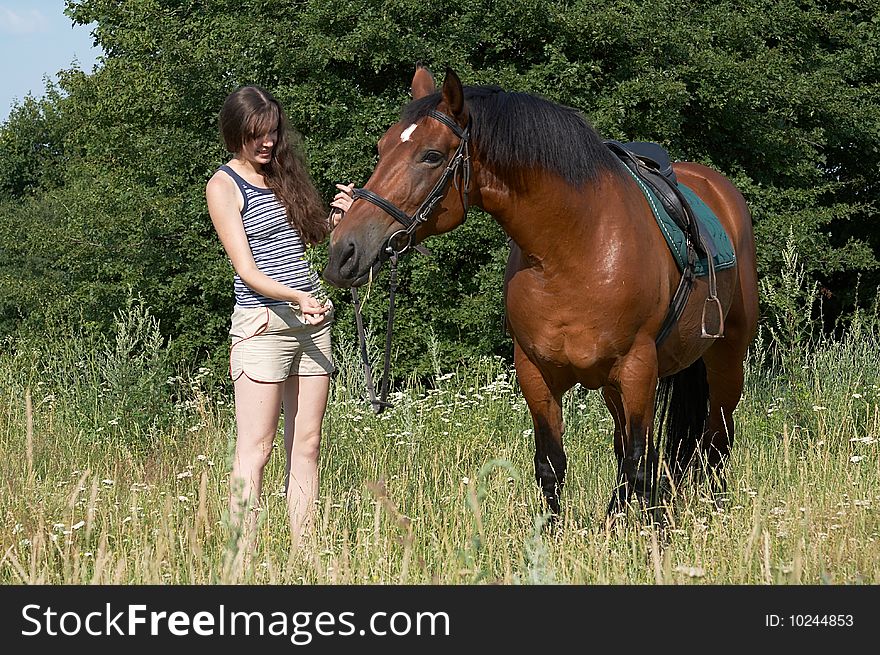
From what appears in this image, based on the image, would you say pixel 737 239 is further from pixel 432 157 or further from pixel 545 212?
pixel 432 157

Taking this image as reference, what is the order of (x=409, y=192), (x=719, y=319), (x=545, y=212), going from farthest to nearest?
(x=719, y=319) → (x=545, y=212) → (x=409, y=192)

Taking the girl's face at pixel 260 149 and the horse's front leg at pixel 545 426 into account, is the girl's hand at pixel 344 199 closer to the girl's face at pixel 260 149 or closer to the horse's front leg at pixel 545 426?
the girl's face at pixel 260 149

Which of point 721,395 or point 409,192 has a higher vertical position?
point 409,192

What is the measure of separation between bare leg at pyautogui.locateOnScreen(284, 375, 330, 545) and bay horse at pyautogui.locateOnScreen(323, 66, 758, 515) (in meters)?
0.70

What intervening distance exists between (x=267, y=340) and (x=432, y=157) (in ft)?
3.15

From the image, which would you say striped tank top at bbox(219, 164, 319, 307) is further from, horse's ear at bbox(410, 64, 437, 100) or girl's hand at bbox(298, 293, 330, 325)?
horse's ear at bbox(410, 64, 437, 100)

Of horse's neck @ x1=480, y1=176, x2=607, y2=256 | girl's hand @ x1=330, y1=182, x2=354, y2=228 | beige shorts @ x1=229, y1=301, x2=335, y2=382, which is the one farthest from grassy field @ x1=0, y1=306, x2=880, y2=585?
girl's hand @ x1=330, y1=182, x2=354, y2=228

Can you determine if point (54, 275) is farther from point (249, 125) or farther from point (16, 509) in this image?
point (249, 125)

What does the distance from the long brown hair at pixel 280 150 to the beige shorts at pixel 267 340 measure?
0.33m

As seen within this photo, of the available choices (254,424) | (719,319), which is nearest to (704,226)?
(719,319)

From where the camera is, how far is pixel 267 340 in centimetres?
356

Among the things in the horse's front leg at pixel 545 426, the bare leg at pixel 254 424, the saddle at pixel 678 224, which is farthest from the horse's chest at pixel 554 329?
the bare leg at pixel 254 424

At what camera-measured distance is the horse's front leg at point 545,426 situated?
388 cm

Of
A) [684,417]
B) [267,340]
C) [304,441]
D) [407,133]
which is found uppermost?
[407,133]
